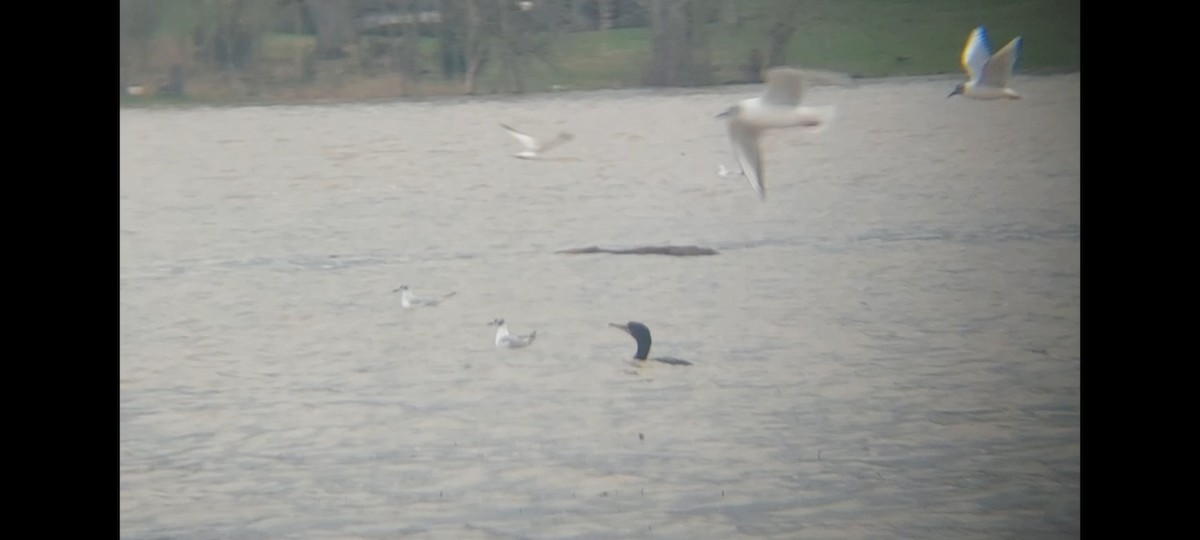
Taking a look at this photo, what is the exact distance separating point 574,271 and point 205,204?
1.11 m

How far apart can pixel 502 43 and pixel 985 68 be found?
1475 mm

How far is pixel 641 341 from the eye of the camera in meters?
3.00

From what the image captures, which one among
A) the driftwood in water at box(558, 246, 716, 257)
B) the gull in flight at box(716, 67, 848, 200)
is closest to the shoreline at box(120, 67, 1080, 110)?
the gull in flight at box(716, 67, 848, 200)

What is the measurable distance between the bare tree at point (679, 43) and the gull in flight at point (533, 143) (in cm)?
37

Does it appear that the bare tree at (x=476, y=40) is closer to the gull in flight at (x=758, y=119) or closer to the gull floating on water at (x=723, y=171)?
the gull floating on water at (x=723, y=171)

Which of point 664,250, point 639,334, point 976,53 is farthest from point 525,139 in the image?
point 976,53

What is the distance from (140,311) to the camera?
10.7 feet

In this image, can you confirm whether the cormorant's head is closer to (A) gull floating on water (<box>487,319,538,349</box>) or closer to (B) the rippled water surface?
(B) the rippled water surface

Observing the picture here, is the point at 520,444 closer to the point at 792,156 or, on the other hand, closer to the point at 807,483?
the point at 807,483

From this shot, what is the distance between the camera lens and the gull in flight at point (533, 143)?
12.9 ft

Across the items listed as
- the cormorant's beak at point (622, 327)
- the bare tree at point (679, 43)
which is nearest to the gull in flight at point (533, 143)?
the bare tree at point (679, 43)

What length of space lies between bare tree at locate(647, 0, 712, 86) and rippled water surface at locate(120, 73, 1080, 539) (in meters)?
0.07

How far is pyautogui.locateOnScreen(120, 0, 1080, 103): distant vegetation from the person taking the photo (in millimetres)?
4113

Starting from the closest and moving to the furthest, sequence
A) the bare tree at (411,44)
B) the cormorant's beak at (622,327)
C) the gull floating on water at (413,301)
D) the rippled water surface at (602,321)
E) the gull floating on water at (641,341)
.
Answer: the rippled water surface at (602,321), the gull floating on water at (641,341), the cormorant's beak at (622,327), the gull floating on water at (413,301), the bare tree at (411,44)
